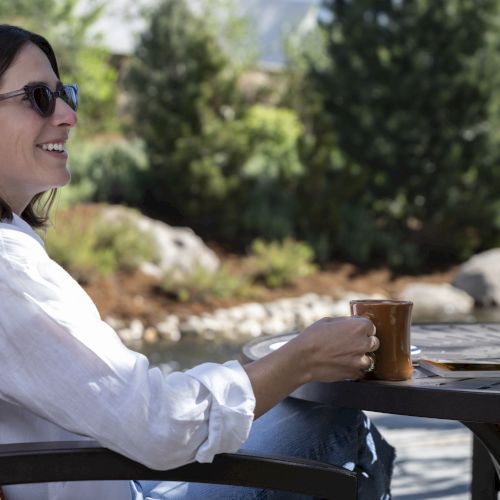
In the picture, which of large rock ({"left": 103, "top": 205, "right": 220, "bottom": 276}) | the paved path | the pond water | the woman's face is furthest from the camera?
large rock ({"left": 103, "top": 205, "right": 220, "bottom": 276})

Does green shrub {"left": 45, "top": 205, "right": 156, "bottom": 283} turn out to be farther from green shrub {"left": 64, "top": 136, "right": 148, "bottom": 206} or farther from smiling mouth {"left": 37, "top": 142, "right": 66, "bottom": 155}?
smiling mouth {"left": 37, "top": 142, "right": 66, "bottom": 155}

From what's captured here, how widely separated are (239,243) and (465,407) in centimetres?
1163

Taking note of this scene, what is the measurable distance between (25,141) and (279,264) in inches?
387

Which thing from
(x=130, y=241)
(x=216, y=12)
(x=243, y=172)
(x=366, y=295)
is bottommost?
(x=366, y=295)

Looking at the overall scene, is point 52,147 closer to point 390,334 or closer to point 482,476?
point 390,334

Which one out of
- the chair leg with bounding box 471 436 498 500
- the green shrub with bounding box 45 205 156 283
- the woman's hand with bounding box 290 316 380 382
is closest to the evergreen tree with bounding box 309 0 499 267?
the green shrub with bounding box 45 205 156 283

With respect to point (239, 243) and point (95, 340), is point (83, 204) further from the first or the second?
point (95, 340)

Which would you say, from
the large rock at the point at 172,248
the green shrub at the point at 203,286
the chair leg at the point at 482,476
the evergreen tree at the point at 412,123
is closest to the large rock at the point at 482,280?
the evergreen tree at the point at 412,123

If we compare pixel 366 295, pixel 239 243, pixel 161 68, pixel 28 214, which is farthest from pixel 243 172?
pixel 28 214

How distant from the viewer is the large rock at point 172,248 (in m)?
10.5

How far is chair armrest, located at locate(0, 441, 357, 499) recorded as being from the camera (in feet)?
3.98

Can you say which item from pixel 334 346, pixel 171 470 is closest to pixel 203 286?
pixel 334 346

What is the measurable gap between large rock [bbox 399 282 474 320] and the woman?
31.5 ft

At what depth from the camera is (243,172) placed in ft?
44.1
